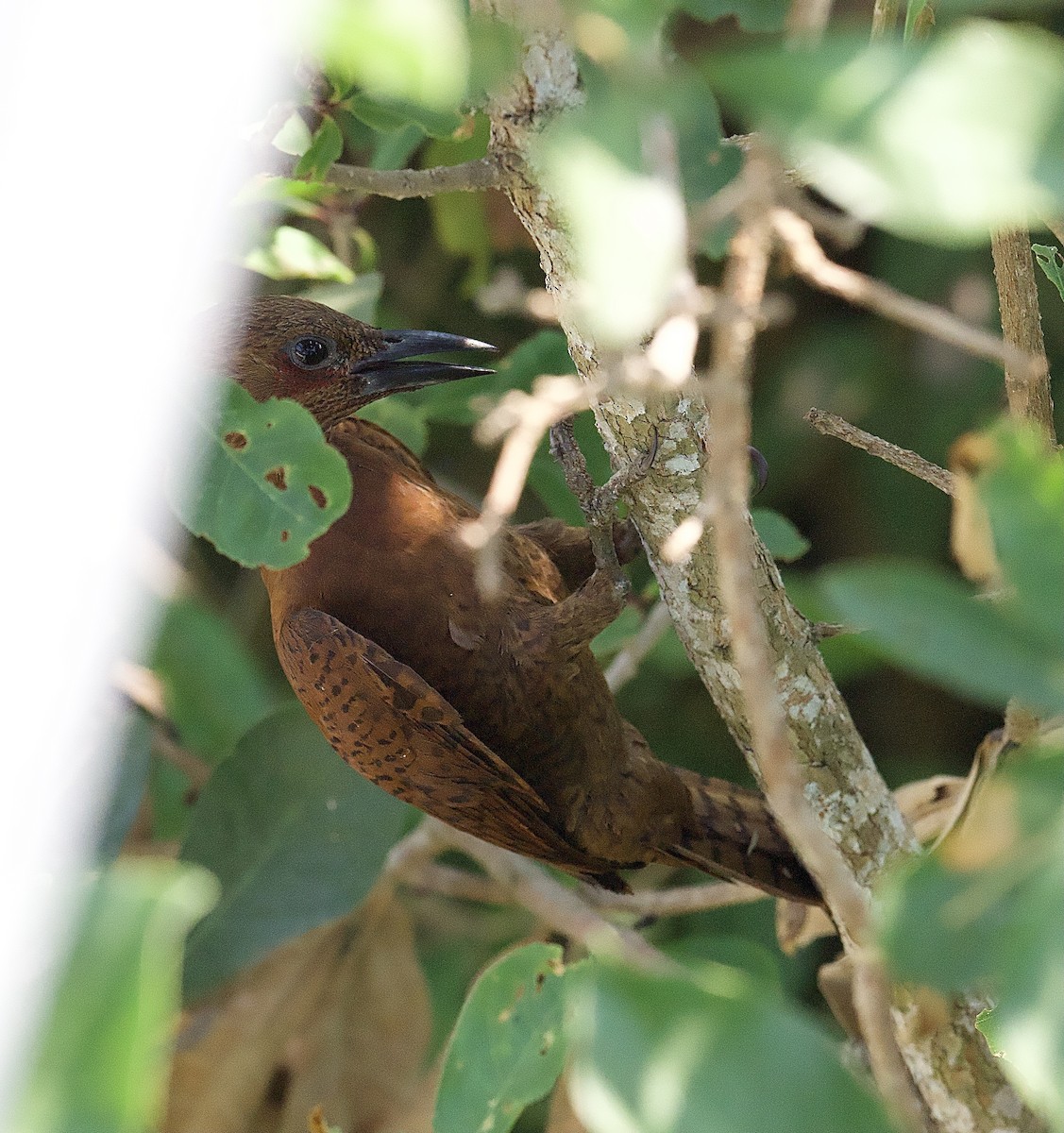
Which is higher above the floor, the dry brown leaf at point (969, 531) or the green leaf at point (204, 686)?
the dry brown leaf at point (969, 531)

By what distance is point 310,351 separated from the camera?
204 centimetres

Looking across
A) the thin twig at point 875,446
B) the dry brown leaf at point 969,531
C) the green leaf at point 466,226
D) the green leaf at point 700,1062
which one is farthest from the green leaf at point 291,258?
the green leaf at point 700,1062

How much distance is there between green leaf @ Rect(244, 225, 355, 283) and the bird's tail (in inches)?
39.1

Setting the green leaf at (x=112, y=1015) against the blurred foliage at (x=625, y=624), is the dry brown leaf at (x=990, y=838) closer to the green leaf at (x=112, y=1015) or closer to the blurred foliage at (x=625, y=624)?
the blurred foliage at (x=625, y=624)

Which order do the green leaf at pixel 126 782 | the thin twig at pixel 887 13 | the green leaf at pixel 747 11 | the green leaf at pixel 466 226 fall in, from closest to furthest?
the thin twig at pixel 887 13, the green leaf at pixel 747 11, the green leaf at pixel 126 782, the green leaf at pixel 466 226

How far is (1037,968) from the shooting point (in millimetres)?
636

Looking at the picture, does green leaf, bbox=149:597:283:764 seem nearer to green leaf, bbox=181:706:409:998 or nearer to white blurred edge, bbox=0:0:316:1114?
green leaf, bbox=181:706:409:998

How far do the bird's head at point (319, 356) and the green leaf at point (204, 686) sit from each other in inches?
36.7

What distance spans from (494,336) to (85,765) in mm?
1630

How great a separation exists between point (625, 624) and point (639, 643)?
10 cm

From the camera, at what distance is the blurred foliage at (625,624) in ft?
2.16

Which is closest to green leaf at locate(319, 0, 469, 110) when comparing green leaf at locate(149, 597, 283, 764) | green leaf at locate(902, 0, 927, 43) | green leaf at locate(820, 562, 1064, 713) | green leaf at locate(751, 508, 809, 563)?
green leaf at locate(820, 562, 1064, 713)

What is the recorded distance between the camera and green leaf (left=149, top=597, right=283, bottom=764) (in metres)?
2.81

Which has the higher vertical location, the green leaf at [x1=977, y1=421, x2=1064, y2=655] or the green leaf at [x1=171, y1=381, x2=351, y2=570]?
the green leaf at [x1=977, y1=421, x2=1064, y2=655]
